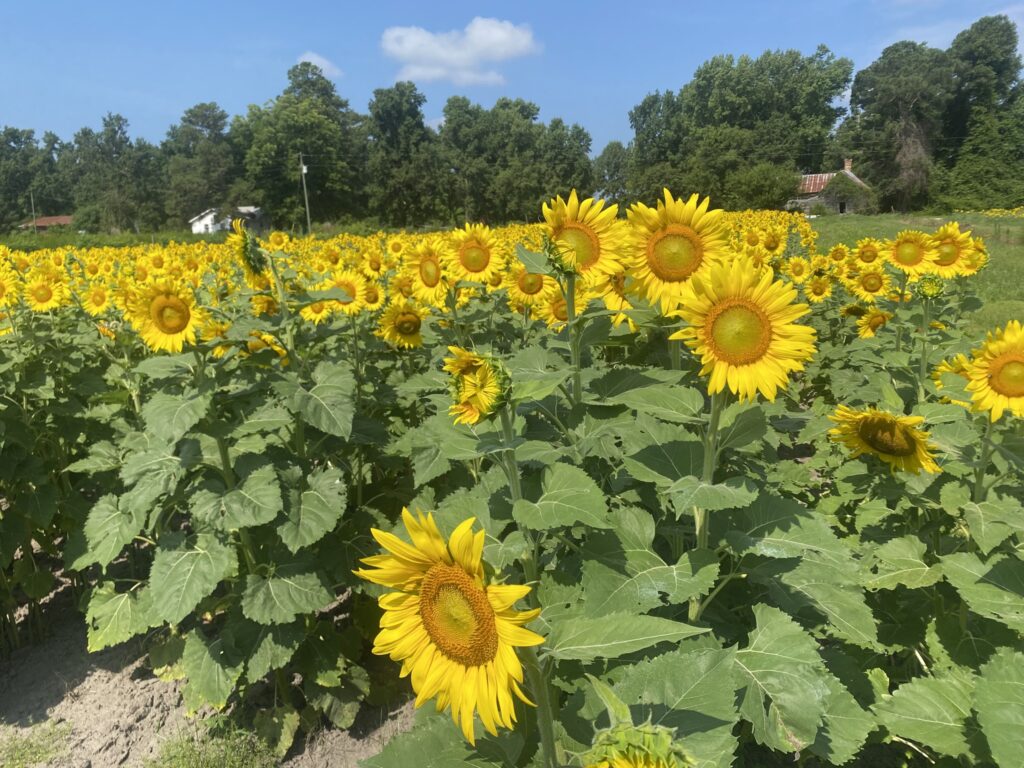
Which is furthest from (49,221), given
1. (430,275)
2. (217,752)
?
(217,752)

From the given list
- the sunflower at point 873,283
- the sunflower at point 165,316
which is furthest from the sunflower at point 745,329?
the sunflower at point 873,283

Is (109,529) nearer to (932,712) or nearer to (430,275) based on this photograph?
(430,275)

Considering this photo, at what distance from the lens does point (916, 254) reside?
461cm

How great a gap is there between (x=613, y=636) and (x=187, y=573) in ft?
6.64

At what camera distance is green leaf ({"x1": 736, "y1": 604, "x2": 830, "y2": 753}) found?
1.51m

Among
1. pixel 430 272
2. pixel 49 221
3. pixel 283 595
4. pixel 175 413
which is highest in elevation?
pixel 49 221

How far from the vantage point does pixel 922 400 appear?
3332 mm

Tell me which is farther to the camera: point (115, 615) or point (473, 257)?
point (473, 257)

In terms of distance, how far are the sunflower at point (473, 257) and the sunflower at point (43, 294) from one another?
319cm

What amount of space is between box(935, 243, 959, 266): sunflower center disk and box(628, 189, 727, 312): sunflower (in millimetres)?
3369

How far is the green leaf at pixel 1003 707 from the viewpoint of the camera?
48.7 inches

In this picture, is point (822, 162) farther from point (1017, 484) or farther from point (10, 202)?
point (10, 202)

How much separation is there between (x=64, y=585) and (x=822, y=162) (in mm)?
73653

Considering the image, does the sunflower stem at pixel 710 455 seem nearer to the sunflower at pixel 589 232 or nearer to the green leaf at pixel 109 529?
the sunflower at pixel 589 232
